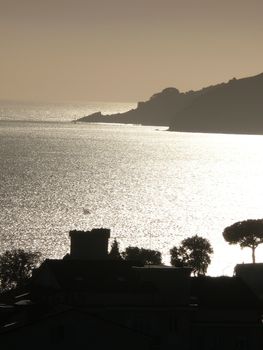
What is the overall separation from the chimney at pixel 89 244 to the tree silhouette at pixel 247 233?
43.2m

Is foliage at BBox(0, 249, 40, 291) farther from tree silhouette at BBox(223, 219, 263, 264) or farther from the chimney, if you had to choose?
the chimney

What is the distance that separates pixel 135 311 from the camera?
50.4 metres

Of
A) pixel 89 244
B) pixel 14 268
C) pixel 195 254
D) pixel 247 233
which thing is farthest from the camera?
pixel 247 233

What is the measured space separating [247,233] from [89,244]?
4558 centimetres

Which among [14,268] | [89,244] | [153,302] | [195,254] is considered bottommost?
[195,254]

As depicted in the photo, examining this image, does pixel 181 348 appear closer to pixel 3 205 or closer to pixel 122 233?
pixel 122 233

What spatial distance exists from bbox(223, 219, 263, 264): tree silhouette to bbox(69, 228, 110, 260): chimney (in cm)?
4322

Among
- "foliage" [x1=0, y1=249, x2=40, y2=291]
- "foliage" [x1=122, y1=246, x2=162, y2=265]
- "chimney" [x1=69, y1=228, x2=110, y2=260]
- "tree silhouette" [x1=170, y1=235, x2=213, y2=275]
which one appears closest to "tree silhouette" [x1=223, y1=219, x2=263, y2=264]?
"tree silhouette" [x1=170, y1=235, x2=213, y2=275]

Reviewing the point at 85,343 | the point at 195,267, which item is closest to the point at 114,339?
the point at 85,343

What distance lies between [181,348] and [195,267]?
48.5 m

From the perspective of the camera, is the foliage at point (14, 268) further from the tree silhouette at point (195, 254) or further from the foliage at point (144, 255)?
the tree silhouette at point (195, 254)

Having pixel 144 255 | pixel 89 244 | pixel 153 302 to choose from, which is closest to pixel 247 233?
pixel 144 255

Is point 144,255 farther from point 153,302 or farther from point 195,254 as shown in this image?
point 153,302

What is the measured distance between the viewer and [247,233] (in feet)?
348
